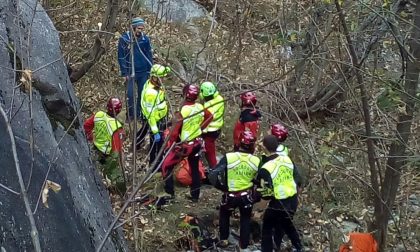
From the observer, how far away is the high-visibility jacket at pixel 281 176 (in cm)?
743

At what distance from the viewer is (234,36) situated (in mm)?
13711

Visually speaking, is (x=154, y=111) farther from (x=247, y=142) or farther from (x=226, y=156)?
(x=247, y=142)

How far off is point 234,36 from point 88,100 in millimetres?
3531

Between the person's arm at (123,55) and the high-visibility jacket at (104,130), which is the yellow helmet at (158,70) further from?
the person's arm at (123,55)

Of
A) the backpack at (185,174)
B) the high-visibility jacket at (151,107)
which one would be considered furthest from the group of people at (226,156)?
the backpack at (185,174)

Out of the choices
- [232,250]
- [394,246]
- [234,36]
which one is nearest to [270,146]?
[232,250]

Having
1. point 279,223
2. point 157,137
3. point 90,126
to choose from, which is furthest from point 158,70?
point 279,223

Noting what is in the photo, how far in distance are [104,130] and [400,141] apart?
12.4 ft

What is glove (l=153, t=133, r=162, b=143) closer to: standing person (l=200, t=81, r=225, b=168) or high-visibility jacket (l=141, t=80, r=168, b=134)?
high-visibility jacket (l=141, t=80, r=168, b=134)

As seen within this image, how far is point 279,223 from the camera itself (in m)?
7.93

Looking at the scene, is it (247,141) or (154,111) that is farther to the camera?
(154,111)

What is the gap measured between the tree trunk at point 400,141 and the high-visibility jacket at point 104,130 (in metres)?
3.38

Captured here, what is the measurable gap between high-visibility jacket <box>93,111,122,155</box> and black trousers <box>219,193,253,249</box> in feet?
5.68

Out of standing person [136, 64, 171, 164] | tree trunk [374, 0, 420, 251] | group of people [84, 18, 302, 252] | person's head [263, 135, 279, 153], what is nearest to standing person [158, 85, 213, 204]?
group of people [84, 18, 302, 252]
